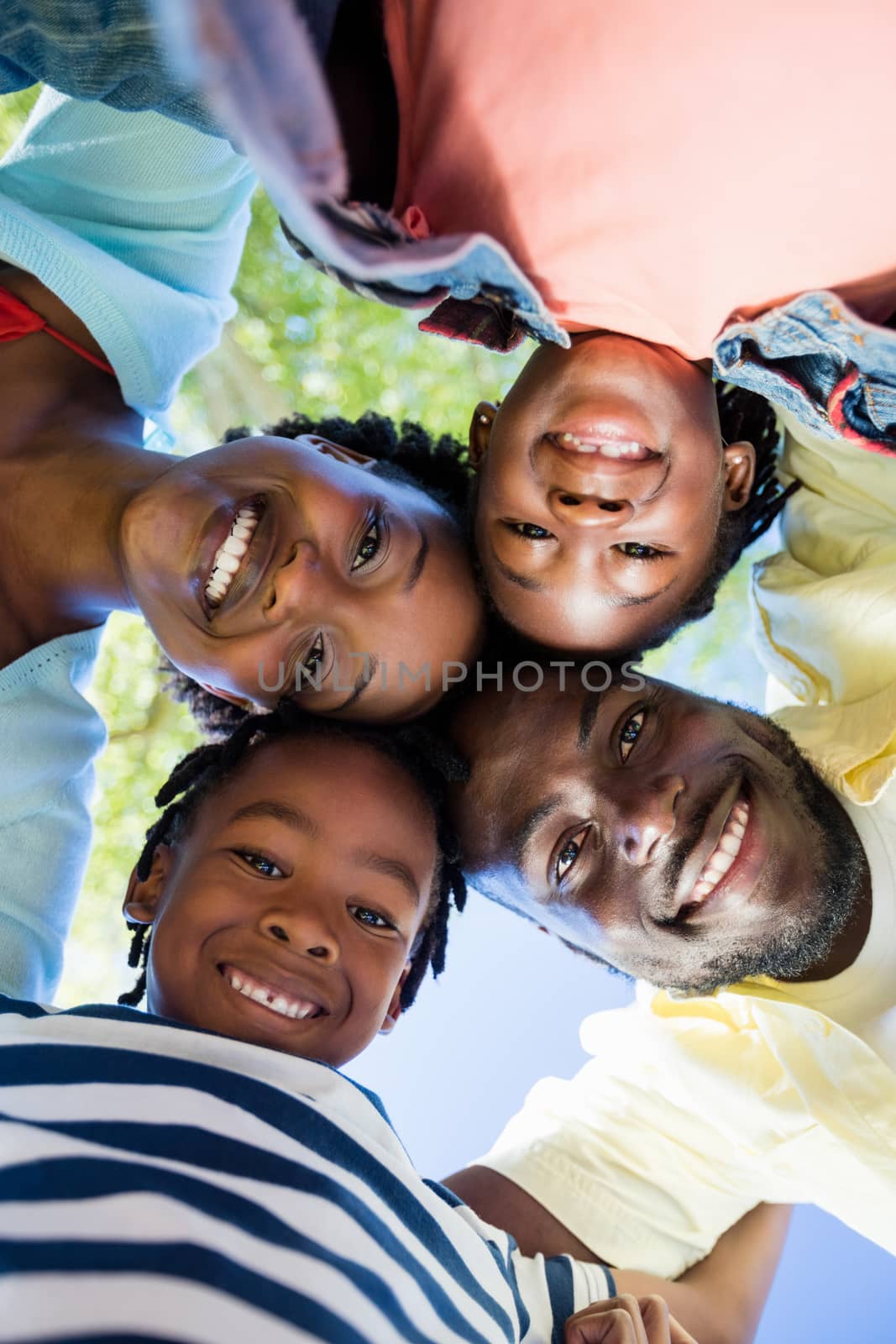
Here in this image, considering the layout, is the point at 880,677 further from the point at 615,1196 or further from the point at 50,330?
the point at 50,330

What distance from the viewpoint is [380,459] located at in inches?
95.1

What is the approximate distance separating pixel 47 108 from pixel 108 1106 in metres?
1.92

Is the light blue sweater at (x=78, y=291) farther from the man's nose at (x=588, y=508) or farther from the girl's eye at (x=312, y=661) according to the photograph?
the man's nose at (x=588, y=508)

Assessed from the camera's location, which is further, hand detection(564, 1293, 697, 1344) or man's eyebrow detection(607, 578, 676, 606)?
man's eyebrow detection(607, 578, 676, 606)

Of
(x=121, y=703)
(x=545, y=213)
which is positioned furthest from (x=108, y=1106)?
(x=121, y=703)

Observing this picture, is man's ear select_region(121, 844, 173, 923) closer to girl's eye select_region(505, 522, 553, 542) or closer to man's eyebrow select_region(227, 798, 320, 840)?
man's eyebrow select_region(227, 798, 320, 840)

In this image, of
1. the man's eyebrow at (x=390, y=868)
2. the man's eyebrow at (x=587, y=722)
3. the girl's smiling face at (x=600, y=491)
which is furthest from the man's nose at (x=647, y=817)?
the man's eyebrow at (x=390, y=868)

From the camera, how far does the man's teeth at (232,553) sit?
73.3 inches

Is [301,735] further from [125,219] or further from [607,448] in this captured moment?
[125,219]

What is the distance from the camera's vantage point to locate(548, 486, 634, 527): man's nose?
1680 mm

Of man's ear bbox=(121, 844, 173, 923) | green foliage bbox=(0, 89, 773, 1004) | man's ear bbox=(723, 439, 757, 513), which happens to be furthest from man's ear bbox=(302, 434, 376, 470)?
green foliage bbox=(0, 89, 773, 1004)

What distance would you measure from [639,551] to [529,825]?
57 cm

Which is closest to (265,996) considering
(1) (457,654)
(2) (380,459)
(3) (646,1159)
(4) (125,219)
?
(1) (457,654)

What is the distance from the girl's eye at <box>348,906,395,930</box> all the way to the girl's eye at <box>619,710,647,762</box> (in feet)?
1.77
